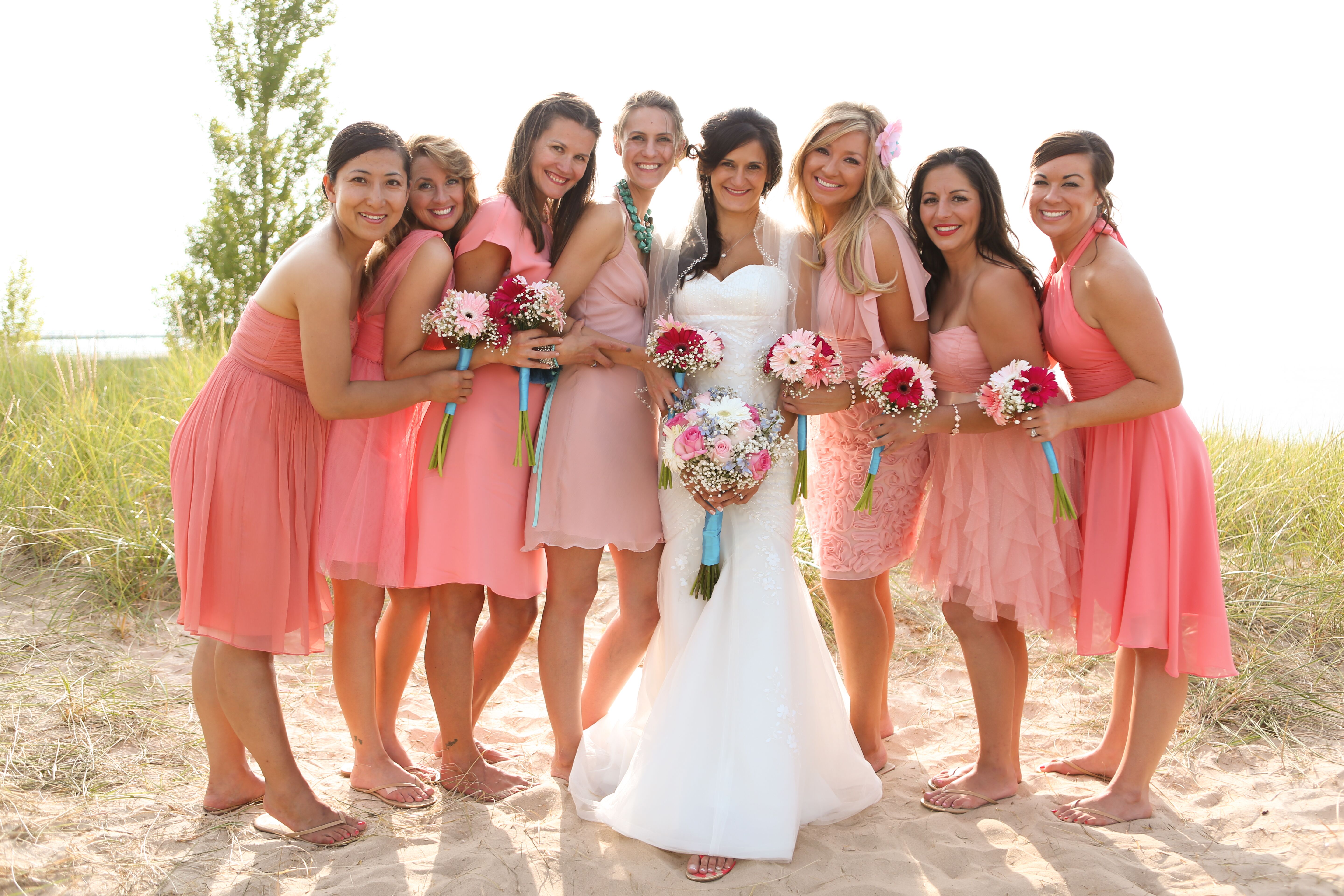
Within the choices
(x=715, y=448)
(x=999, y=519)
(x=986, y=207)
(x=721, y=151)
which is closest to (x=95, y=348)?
(x=721, y=151)

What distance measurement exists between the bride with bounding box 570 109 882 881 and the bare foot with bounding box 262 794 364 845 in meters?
0.98

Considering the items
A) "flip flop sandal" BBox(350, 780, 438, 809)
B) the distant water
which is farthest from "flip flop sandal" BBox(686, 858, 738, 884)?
the distant water

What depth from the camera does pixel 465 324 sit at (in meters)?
3.92

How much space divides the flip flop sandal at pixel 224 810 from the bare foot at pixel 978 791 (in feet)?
10.3

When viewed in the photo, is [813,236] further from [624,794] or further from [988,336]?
[624,794]

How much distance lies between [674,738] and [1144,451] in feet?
7.85

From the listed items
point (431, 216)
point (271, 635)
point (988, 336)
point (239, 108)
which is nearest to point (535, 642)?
point (271, 635)

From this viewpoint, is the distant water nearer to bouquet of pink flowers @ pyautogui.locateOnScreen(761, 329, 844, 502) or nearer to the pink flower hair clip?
bouquet of pink flowers @ pyautogui.locateOnScreen(761, 329, 844, 502)

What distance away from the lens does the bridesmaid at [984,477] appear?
13.5 ft

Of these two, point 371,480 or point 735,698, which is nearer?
point 735,698

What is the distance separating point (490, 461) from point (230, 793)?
6.24 feet

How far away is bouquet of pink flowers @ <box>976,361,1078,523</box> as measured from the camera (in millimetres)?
3799

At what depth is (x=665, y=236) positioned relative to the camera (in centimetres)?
446

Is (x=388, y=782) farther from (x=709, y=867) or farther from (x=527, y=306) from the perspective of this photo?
(x=527, y=306)
